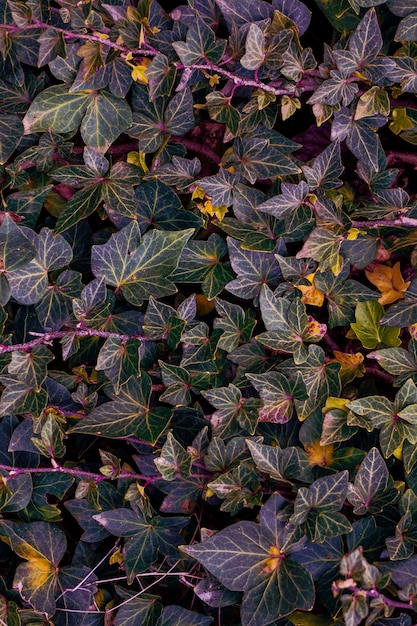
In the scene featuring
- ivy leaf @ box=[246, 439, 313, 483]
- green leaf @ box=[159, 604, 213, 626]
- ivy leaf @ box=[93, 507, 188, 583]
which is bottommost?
Answer: green leaf @ box=[159, 604, 213, 626]

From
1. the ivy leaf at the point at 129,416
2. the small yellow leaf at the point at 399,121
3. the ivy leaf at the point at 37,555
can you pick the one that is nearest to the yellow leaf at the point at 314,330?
the ivy leaf at the point at 129,416

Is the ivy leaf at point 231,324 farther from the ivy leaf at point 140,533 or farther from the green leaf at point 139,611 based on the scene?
the green leaf at point 139,611

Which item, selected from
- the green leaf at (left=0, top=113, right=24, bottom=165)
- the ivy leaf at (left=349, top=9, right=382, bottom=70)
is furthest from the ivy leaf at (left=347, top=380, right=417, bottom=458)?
the green leaf at (left=0, top=113, right=24, bottom=165)

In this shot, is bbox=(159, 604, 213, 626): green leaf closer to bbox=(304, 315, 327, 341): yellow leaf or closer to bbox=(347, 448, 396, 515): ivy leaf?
bbox=(347, 448, 396, 515): ivy leaf

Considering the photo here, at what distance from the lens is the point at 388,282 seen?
1.42 meters

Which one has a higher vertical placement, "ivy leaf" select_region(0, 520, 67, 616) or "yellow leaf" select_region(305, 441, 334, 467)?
"yellow leaf" select_region(305, 441, 334, 467)

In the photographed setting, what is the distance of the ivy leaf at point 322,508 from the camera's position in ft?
4.00

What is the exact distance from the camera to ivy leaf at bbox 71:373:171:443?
4.24ft

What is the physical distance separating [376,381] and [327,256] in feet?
1.11

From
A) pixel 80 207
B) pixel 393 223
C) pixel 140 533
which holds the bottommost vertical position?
pixel 140 533

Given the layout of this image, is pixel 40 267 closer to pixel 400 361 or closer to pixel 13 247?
pixel 13 247

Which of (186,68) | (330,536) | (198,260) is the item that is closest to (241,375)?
(198,260)

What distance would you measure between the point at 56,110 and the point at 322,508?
37.9 inches

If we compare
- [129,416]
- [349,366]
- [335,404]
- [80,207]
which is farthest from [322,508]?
[80,207]
